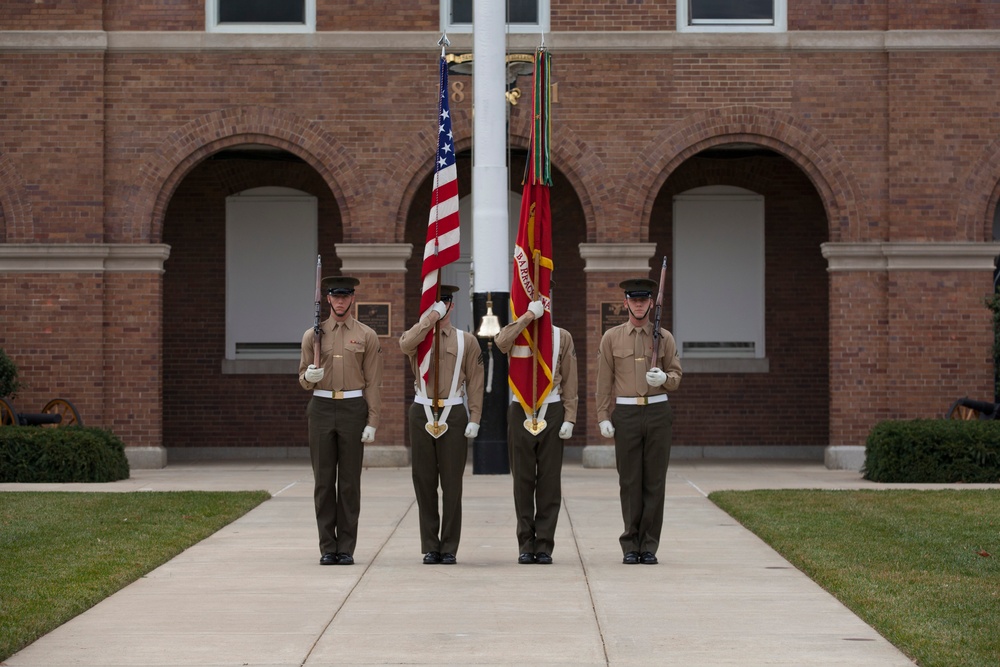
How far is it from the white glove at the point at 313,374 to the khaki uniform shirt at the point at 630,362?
2027 millimetres

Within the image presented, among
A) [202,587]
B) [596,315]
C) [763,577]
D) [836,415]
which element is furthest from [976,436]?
[202,587]

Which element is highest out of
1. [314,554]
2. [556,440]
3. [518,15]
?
[518,15]

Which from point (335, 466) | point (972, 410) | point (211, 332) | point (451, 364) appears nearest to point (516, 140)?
point (211, 332)

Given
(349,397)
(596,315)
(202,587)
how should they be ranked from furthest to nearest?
(596,315), (349,397), (202,587)

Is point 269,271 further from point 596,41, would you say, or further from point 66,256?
point 596,41

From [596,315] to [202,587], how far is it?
11066mm

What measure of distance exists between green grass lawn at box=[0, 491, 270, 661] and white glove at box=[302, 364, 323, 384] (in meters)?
1.76

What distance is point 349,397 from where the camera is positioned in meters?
11.3

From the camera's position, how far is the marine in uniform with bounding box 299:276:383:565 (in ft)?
36.9

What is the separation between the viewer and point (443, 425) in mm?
11219

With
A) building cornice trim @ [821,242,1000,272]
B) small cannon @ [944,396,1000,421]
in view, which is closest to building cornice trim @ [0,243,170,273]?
building cornice trim @ [821,242,1000,272]

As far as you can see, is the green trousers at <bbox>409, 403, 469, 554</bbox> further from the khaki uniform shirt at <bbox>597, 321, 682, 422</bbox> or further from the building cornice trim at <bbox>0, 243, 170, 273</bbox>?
the building cornice trim at <bbox>0, 243, 170, 273</bbox>

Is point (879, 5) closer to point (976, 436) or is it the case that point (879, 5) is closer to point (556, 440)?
point (976, 436)

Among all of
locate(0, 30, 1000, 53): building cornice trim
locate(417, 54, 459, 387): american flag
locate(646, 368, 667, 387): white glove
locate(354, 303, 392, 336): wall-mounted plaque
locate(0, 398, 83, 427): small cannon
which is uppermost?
locate(0, 30, 1000, 53): building cornice trim
